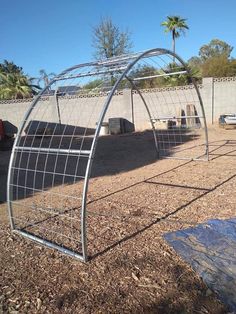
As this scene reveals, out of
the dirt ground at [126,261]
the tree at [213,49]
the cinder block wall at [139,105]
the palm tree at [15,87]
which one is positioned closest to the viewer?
the dirt ground at [126,261]

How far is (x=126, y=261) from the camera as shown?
3924 mm

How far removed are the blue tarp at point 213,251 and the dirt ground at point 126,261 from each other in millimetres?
86

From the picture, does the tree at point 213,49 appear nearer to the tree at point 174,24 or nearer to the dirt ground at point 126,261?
the tree at point 174,24

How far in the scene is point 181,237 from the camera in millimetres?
4367

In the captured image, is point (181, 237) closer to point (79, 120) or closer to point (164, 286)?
point (164, 286)

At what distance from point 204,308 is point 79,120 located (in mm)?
17009

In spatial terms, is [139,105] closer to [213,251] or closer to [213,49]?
[213,251]

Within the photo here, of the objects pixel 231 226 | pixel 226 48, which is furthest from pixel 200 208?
pixel 226 48

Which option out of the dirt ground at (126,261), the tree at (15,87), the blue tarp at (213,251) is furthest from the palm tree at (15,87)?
the blue tarp at (213,251)

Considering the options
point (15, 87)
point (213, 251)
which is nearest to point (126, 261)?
point (213, 251)

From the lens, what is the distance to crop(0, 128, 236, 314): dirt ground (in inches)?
126

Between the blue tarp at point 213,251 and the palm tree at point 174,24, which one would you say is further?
the palm tree at point 174,24

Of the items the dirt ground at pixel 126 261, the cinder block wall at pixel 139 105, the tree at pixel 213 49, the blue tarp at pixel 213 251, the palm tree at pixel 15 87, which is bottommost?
the dirt ground at pixel 126 261

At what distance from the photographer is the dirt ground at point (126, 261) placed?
10.5 feet
